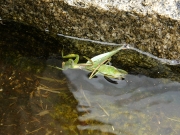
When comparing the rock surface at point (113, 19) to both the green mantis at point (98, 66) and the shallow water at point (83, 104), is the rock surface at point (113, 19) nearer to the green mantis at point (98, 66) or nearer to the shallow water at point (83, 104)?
the green mantis at point (98, 66)

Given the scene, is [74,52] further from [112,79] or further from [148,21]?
[148,21]

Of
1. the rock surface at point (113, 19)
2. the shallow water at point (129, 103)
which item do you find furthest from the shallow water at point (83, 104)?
the rock surface at point (113, 19)

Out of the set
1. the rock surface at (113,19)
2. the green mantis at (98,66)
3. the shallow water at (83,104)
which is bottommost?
the shallow water at (83,104)

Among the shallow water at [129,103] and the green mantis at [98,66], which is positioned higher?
the green mantis at [98,66]

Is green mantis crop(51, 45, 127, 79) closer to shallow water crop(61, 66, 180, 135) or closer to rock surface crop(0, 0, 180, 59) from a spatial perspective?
shallow water crop(61, 66, 180, 135)

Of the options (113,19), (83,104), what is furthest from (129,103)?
(113,19)

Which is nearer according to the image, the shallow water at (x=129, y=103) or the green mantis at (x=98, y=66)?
the shallow water at (x=129, y=103)

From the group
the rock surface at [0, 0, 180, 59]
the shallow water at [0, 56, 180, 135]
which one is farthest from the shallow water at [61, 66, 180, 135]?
the rock surface at [0, 0, 180, 59]

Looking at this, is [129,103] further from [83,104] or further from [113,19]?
[113,19]
